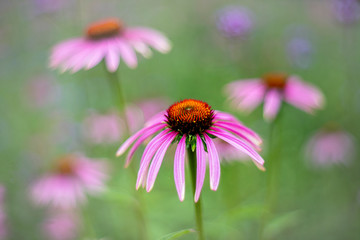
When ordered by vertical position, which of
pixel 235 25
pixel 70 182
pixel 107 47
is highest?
pixel 235 25

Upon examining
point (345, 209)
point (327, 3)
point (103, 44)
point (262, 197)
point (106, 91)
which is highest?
point (327, 3)

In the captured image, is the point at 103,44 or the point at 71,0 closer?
the point at 103,44

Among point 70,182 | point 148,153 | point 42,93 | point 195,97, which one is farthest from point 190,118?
point 42,93

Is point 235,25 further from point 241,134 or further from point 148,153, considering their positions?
point 148,153

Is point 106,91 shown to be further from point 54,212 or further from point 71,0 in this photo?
point 54,212

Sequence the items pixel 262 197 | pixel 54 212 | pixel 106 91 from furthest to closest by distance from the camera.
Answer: pixel 106 91
pixel 262 197
pixel 54 212

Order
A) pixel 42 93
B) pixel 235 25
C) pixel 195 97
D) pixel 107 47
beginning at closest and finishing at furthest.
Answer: pixel 107 47 → pixel 235 25 → pixel 195 97 → pixel 42 93

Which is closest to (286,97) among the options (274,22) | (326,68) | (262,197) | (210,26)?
(262,197)
